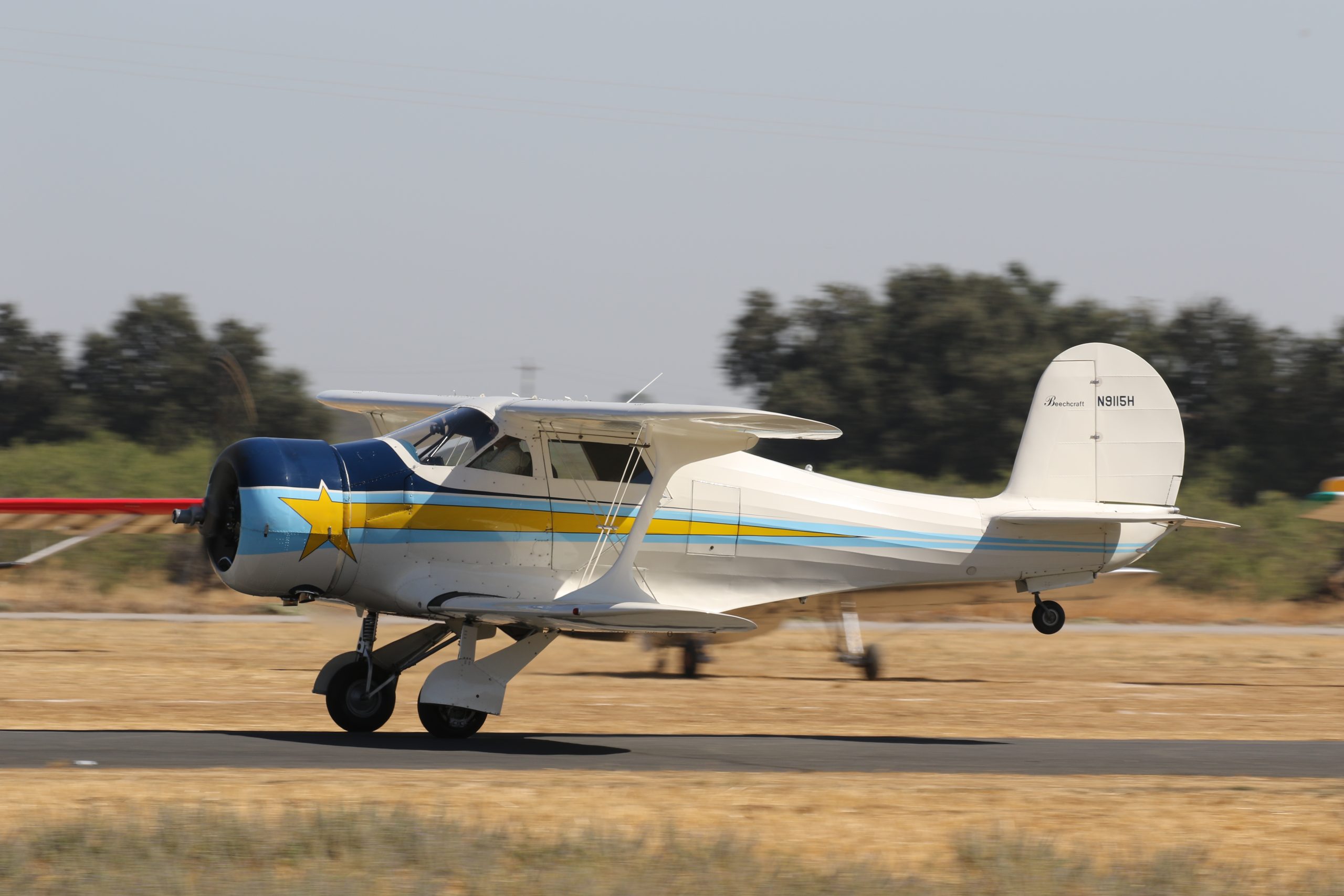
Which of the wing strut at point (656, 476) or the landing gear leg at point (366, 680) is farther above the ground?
the wing strut at point (656, 476)

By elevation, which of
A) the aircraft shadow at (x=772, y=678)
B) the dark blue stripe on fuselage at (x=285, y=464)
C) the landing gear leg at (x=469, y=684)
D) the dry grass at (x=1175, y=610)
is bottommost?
the dry grass at (x=1175, y=610)

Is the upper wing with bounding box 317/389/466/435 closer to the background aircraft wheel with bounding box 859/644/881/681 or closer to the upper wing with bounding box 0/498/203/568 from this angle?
the upper wing with bounding box 0/498/203/568

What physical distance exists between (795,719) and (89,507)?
8.40 meters

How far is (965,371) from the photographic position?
47438mm

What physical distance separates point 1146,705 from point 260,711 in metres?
9.90

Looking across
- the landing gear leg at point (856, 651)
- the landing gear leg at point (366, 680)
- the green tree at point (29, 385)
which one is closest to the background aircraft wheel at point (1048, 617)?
the landing gear leg at point (856, 651)

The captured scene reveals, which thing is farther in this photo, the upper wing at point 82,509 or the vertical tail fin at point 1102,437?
the upper wing at point 82,509

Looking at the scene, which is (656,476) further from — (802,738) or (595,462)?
(802,738)

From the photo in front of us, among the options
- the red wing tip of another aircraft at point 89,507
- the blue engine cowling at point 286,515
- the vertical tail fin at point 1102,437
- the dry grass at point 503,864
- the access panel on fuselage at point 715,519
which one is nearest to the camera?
the dry grass at point 503,864

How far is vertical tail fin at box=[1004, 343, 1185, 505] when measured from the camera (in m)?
14.1

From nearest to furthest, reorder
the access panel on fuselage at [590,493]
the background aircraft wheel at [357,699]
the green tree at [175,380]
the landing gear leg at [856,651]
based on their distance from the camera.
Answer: the access panel on fuselage at [590,493] → the background aircraft wheel at [357,699] → the landing gear leg at [856,651] → the green tree at [175,380]

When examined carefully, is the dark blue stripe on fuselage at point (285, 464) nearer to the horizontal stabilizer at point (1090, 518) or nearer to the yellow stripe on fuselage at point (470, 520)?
the yellow stripe on fuselage at point (470, 520)

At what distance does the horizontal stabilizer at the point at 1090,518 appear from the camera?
13.5 metres

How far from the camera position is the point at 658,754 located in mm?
11188
